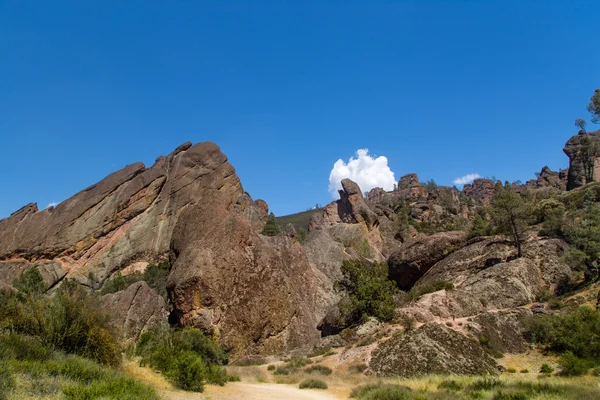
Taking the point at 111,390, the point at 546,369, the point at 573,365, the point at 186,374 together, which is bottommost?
the point at 546,369

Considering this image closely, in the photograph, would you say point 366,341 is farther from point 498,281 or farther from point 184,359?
point 184,359

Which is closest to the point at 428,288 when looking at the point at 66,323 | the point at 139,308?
the point at 139,308

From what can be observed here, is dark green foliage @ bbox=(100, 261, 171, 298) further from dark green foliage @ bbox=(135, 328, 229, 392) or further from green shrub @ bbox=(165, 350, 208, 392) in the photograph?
green shrub @ bbox=(165, 350, 208, 392)

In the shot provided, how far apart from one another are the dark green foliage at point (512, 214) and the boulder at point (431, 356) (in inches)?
544

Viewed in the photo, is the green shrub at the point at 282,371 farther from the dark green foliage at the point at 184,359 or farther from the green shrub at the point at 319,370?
the dark green foliage at the point at 184,359

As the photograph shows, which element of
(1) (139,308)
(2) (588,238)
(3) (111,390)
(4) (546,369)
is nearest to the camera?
(3) (111,390)

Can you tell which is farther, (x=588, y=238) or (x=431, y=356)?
(x=588, y=238)

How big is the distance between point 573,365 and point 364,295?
16.0 m

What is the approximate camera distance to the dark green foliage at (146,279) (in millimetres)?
43375

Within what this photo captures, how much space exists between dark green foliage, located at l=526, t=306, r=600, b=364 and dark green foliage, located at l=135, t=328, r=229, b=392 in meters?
16.6

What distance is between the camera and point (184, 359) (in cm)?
1452

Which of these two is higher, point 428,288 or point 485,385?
point 428,288

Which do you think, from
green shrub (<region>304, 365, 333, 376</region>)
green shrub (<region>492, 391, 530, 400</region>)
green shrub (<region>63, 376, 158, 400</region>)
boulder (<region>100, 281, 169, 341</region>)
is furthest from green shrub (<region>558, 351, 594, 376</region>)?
boulder (<region>100, 281, 169, 341</region>)

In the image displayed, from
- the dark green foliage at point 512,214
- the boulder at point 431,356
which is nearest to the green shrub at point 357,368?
the boulder at point 431,356
